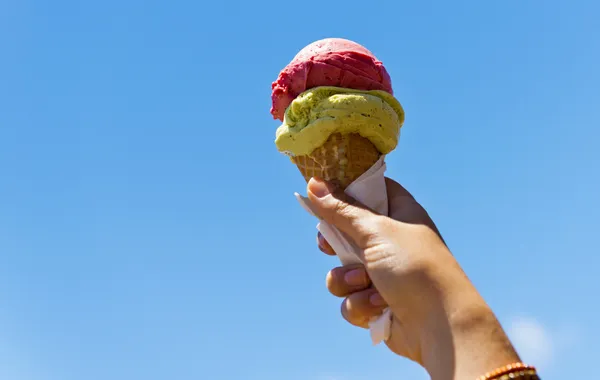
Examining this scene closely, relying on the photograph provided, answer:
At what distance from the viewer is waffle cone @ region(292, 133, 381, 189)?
153 inches

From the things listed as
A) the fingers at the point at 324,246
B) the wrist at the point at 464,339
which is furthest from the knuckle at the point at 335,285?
the wrist at the point at 464,339

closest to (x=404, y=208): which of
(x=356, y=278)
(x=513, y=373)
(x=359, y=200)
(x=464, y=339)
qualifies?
(x=359, y=200)

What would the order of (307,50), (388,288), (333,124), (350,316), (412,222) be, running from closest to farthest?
(388,288), (412,222), (350,316), (333,124), (307,50)

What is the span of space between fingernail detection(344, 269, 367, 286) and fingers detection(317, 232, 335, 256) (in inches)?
16.0

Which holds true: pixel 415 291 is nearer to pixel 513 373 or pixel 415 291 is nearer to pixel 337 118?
pixel 513 373

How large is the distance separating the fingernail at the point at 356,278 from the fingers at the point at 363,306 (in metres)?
0.06

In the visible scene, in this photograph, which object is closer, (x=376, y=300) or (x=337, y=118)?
(x=376, y=300)

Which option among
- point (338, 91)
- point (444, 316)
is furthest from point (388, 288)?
point (338, 91)

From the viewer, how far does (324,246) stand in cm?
389

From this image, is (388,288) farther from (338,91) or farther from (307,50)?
(307,50)

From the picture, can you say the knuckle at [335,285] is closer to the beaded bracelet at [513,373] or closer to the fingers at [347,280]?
the fingers at [347,280]

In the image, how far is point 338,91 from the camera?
4.04 meters

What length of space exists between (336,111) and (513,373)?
219cm

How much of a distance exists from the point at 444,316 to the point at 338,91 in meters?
2.02
